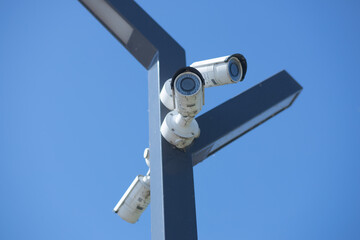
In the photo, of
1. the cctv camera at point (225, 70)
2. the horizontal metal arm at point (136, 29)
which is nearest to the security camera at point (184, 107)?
the cctv camera at point (225, 70)

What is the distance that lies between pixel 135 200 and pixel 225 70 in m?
1.19

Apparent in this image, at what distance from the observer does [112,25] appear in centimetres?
330

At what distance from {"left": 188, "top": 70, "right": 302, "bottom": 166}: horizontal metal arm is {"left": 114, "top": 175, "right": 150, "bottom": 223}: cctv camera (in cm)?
43

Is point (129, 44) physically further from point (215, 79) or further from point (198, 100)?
point (198, 100)

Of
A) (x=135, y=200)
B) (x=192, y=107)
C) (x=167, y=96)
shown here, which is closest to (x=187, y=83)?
(x=192, y=107)

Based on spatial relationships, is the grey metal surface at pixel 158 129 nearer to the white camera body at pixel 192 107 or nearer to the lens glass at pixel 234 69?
the white camera body at pixel 192 107

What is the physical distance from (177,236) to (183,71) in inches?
34.9

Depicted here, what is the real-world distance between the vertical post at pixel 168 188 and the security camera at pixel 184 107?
0.26 ft

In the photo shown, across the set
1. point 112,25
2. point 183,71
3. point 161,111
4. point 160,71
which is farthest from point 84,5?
point 183,71

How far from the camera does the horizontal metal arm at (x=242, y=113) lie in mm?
3000

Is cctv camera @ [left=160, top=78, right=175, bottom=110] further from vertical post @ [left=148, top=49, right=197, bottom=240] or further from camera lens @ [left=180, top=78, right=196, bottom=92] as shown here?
camera lens @ [left=180, top=78, right=196, bottom=92]

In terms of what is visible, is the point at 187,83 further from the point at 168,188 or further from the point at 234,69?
the point at 168,188

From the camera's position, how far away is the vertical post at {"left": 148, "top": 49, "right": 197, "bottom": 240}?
2554 millimetres

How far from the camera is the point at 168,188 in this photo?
262 centimetres
